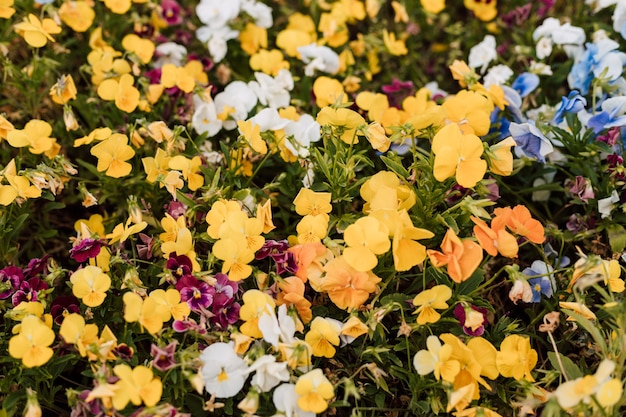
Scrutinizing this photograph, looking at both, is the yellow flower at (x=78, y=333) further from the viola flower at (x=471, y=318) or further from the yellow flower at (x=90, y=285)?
the viola flower at (x=471, y=318)

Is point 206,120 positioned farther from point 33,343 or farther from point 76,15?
point 33,343

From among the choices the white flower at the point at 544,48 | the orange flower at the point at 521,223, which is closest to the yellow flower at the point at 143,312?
the orange flower at the point at 521,223

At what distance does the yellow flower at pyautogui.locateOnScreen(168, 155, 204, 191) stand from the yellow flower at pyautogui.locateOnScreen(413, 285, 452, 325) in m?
0.80

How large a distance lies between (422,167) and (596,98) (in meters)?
0.96

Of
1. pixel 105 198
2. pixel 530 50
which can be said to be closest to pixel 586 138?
pixel 530 50

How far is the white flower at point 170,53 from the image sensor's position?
108 inches

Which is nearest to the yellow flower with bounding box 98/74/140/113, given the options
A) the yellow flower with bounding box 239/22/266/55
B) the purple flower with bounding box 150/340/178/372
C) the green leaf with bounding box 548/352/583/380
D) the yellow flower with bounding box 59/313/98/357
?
the yellow flower with bounding box 239/22/266/55

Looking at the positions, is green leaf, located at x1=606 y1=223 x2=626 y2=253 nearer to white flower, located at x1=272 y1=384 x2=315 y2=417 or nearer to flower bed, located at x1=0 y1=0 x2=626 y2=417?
flower bed, located at x1=0 y1=0 x2=626 y2=417

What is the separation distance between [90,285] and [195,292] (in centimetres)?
28

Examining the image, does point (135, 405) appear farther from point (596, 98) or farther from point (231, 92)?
point (596, 98)

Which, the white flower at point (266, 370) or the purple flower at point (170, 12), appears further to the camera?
the purple flower at point (170, 12)

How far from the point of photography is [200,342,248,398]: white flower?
1725 mm

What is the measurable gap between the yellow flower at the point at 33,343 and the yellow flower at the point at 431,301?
3.09ft

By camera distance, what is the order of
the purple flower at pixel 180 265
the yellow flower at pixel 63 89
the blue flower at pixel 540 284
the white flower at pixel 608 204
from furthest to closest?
the yellow flower at pixel 63 89
the white flower at pixel 608 204
the blue flower at pixel 540 284
the purple flower at pixel 180 265
